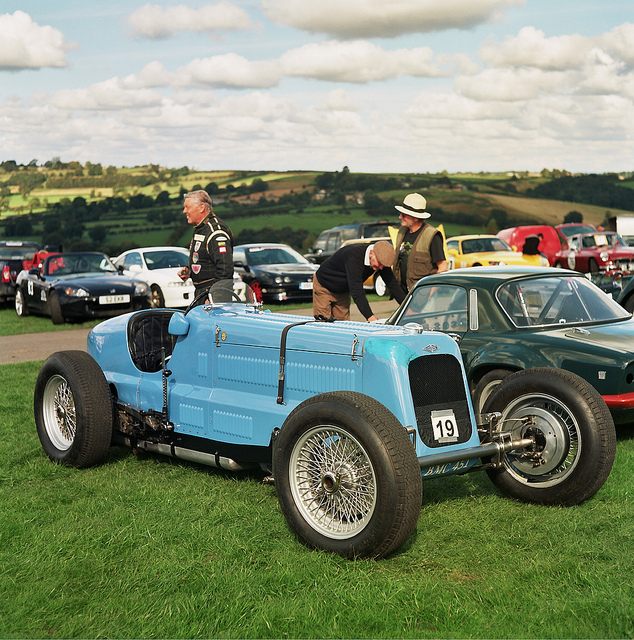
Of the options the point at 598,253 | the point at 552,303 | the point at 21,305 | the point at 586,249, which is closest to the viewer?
the point at 552,303

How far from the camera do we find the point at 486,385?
20.8 feet

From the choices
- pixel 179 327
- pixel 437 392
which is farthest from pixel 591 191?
pixel 437 392

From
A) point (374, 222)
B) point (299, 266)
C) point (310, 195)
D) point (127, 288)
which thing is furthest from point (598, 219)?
point (127, 288)

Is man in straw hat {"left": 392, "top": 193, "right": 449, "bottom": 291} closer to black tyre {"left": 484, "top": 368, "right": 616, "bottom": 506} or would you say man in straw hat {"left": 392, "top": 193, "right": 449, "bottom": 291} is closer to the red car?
black tyre {"left": 484, "top": 368, "right": 616, "bottom": 506}

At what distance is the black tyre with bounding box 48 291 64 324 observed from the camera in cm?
1647

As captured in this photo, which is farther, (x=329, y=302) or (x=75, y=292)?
(x=75, y=292)

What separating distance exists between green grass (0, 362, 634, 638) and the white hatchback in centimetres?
1300

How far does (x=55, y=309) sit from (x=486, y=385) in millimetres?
12241

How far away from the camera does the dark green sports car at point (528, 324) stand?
6082 millimetres

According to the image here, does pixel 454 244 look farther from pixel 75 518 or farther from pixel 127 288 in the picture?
pixel 75 518

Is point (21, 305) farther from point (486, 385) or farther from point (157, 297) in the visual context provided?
point (486, 385)

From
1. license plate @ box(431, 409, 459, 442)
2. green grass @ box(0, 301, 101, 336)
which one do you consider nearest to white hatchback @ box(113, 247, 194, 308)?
green grass @ box(0, 301, 101, 336)

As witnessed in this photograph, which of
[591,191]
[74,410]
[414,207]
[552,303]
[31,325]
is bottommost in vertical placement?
[31,325]

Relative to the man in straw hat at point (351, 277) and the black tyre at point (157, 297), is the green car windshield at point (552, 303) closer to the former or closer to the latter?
the man in straw hat at point (351, 277)
